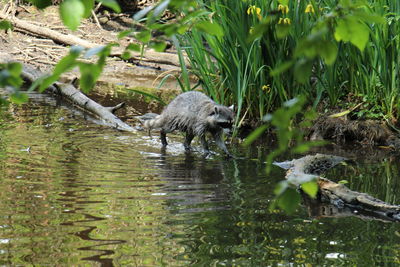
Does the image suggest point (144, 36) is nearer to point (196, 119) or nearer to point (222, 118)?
point (222, 118)

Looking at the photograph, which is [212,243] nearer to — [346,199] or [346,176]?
[346,199]

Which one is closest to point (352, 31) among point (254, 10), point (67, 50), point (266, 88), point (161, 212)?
point (161, 212)

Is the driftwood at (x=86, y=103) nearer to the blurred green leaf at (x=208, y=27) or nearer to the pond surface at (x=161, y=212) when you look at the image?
the pond surface at (x=161, y=212)

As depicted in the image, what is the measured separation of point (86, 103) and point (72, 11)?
771 cm

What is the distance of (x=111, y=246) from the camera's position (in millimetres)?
3791

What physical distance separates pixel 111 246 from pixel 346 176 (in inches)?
116

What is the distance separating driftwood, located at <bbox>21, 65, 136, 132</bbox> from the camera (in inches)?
323

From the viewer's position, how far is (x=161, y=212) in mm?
4586

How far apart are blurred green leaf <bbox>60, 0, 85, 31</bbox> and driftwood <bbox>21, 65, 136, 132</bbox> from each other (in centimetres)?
651

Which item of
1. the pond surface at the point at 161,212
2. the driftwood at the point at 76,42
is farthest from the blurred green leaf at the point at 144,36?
the driftwood at the point at 76,42

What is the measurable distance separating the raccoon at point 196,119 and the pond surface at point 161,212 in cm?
29

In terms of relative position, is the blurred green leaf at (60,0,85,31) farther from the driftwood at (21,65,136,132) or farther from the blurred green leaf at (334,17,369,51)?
the driftwood at (21,65,136,132)

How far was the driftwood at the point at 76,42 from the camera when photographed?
40.3 ft

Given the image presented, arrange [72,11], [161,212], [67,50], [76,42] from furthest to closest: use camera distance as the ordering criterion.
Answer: [76,42] < [67,50] < [161,212] < [72,11]
